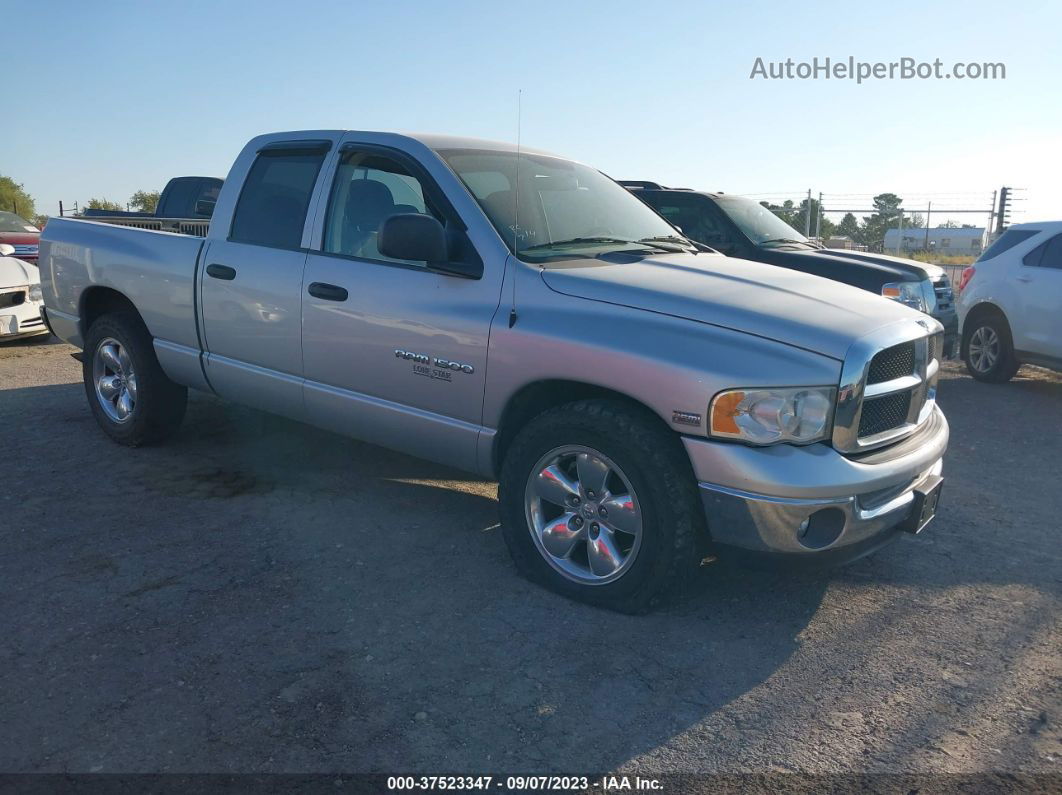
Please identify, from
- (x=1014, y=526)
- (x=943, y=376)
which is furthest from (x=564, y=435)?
(x=943, y=376)

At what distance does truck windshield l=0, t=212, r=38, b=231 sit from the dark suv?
392 inches

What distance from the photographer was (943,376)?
994 centimetres

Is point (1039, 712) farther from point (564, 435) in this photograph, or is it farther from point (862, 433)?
point (564, 435)

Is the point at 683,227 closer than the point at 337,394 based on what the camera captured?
No

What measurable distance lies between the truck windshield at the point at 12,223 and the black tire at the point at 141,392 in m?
9.23

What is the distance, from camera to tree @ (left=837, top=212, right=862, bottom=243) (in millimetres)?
21333

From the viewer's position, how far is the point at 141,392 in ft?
18.7

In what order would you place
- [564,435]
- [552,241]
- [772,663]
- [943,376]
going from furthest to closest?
[943,376], [552,241], [564,435], [772,663]

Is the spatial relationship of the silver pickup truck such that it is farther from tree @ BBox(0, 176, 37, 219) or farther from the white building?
tree @ BBox(0, 176, 37, 219)

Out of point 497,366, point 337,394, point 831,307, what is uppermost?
point 831,307

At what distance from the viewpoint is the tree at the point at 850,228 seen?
70.0 feet

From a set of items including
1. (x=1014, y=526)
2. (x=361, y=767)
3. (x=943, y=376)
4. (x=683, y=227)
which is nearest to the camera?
(x=361, y=767)

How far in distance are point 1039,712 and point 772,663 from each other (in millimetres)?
909

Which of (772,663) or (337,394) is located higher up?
(337,394)
